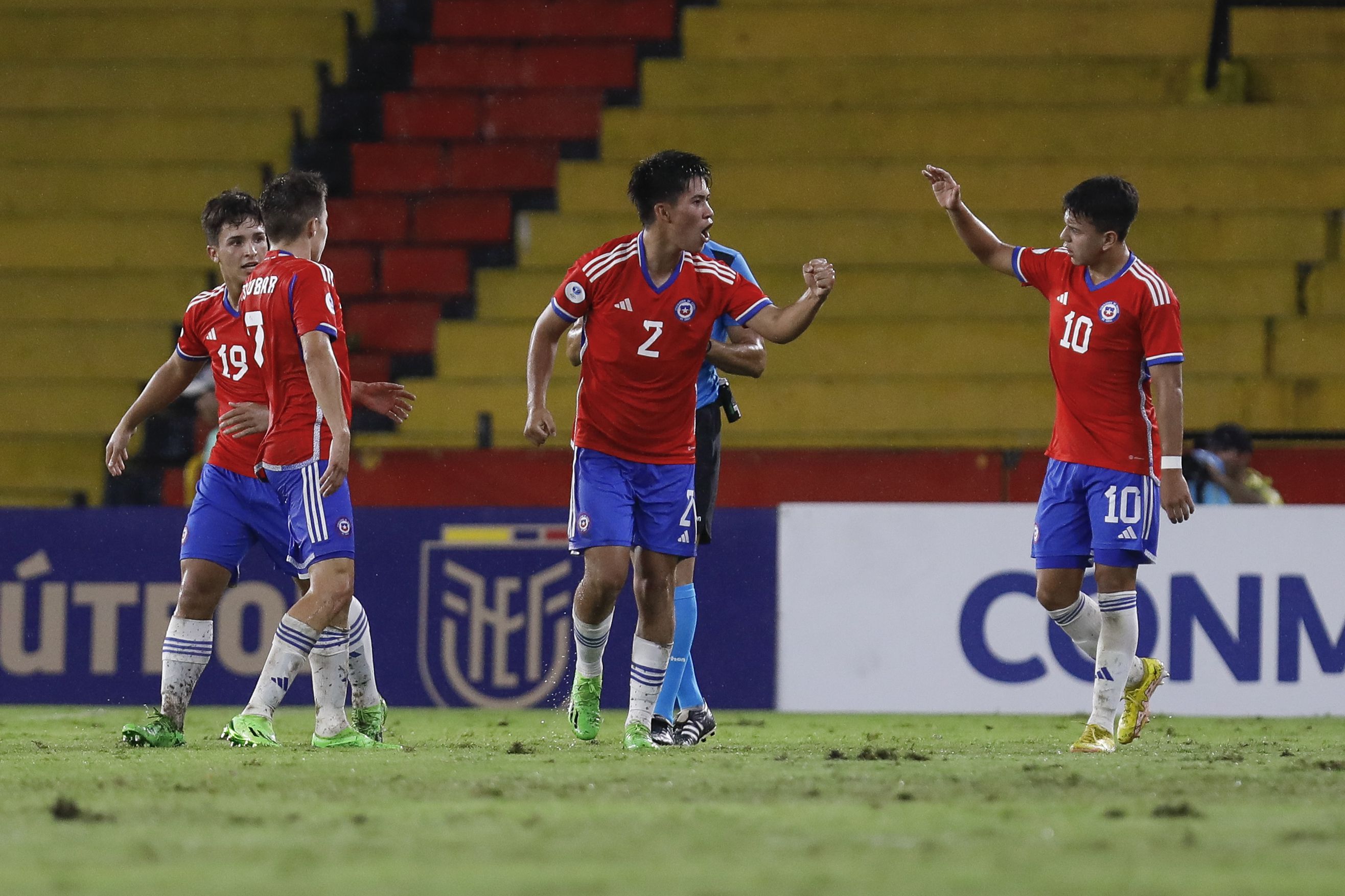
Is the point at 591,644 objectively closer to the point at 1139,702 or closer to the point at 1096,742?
the point at 1096,742

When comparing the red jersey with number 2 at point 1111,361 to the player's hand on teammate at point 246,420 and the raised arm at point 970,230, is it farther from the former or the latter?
the player's hand on teammate at point 246,420

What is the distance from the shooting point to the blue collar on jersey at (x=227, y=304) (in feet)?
20.2

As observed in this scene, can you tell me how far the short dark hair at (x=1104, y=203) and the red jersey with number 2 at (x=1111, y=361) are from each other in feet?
0.46

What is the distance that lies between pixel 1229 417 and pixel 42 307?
759cm

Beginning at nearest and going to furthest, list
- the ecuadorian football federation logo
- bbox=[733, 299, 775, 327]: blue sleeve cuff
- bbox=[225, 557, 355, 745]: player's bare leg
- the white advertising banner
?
bbox=[225, 557, 355, 745]: player's bare leg → bbox=[733, 299, 775, 327]: blue sleeve cuff → the white advertising banner → the ecuadorian football federation logo

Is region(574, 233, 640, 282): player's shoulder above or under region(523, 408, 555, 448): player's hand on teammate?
above

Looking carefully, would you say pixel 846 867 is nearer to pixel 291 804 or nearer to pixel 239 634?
pixel 291 804

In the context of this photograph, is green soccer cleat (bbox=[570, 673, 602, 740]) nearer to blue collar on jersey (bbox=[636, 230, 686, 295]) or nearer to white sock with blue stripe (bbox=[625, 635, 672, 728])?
white sock with blue stripe (bbox=[625, 635, 672, 728])

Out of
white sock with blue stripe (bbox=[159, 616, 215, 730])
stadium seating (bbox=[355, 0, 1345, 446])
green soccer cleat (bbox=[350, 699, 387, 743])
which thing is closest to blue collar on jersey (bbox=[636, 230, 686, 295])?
green soccer cleat (bbox=[350, 699, 387, 743])

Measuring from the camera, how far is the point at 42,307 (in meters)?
12.6

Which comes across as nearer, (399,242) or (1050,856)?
(1050,856)

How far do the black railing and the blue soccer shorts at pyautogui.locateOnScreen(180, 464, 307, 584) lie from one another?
8.37 meters

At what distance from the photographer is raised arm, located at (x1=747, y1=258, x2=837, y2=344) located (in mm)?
5695

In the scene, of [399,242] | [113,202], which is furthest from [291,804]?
[113,202]
